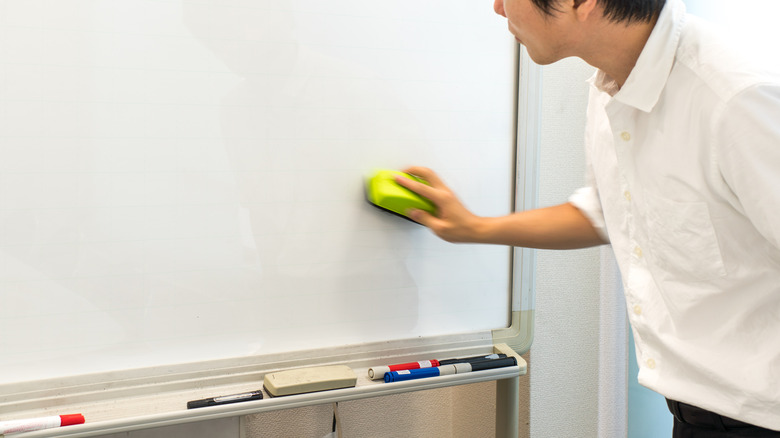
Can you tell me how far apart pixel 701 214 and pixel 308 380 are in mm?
470

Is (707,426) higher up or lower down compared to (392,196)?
lower down

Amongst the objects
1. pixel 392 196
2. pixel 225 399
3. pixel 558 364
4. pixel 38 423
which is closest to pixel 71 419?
pixel 38 423

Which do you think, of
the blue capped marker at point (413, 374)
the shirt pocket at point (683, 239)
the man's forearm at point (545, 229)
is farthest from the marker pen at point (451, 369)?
the shirt pocket at point (683, 239)

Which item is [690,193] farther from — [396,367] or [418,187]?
[396,367]

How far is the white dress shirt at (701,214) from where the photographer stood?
600 millimetres

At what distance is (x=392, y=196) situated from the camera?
808mm

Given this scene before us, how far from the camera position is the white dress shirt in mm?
600

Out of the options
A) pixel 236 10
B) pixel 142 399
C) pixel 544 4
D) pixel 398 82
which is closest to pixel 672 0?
pixel 544 4

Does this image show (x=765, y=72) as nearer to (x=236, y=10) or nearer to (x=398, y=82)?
(x=398, y=82)

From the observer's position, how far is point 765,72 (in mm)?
591

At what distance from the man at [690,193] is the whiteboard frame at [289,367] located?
7.3 inches

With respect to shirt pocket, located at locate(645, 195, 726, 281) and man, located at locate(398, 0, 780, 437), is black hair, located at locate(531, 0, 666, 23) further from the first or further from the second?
shirt pocket, located at locate(645, 195, 726, 281)

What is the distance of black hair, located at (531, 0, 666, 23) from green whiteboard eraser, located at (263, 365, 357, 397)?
477 mm

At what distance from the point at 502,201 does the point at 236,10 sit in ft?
1.44
